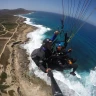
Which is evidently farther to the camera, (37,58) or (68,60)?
(68,60)

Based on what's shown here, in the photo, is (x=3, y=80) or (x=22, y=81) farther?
(x=22, y=81)

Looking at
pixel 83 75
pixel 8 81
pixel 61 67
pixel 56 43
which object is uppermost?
pixel 56 43

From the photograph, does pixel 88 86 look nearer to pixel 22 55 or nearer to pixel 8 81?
pixel 8 81

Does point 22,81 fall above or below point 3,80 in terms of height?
above

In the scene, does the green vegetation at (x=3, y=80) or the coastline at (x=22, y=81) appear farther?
the coastline at (x=22, y=81)

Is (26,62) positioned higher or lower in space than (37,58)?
lower

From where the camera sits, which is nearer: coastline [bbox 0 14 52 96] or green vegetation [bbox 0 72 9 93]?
green vegetation [bbox 0 72 9 93]

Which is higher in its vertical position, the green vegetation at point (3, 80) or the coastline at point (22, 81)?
the coastline at point (22, 81)

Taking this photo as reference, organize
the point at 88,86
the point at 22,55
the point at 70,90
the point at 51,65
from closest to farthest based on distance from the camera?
the point at 51,65
the point at 70,90
the point at 88,86
the point at 22,55

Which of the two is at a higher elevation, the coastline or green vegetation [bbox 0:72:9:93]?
the coastline

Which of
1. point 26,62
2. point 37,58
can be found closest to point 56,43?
point 37,58

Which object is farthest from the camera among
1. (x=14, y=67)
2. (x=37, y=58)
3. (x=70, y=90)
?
(x=14, y=67)
